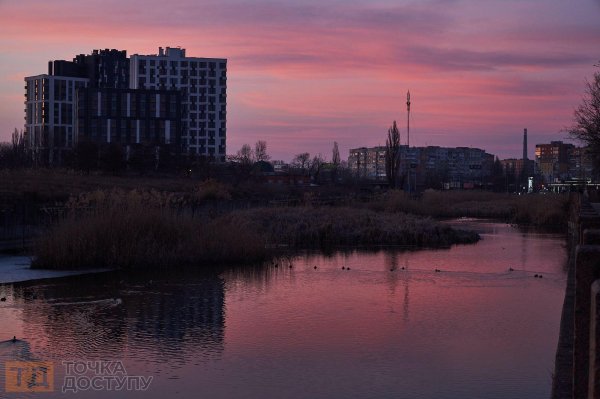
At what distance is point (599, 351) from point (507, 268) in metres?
22.4

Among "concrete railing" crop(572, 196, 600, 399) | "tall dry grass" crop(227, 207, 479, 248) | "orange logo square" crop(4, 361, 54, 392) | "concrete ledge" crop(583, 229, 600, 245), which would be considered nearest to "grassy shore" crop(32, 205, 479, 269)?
"tall dry grass" crop(227, 207, 479, 248)

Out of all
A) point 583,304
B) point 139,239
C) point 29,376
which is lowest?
point 29,376

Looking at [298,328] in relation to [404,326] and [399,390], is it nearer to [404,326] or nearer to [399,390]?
[404,326]

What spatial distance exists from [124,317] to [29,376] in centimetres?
472

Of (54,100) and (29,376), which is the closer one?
(29,376)

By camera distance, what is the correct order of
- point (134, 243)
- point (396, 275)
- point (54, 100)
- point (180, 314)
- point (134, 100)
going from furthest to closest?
point (54, 100) < point (134, 100) < point (134, 243) < point (396, 275) < point (180, 314)

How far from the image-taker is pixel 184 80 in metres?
159

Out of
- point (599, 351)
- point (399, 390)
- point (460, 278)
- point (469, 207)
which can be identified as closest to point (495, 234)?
point (460, 278)

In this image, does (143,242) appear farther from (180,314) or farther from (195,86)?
(195,86)

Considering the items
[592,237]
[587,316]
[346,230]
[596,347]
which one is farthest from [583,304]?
[346,230]

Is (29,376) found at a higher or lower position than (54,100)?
lower

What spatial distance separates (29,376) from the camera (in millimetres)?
11312

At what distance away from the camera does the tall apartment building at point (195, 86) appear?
513 ft

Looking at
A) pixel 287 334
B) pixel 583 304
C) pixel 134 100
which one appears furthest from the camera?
pixel 134 100
